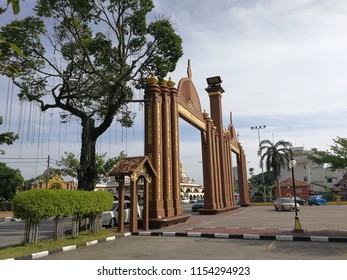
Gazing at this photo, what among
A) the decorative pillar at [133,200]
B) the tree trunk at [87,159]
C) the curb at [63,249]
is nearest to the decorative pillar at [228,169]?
the decorative pillar at [133,200]

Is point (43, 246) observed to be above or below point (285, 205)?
below

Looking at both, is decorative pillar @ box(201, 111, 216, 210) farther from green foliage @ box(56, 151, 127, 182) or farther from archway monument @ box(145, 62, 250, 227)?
green foliage @ box(56, 151, 127, 182)

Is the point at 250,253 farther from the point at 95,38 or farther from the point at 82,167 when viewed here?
the point at 95,38

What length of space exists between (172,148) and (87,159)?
517 cm

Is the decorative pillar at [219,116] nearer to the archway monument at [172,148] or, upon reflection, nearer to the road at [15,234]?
the archway monument at [172,148]

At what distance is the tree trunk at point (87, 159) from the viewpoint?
13.5 m

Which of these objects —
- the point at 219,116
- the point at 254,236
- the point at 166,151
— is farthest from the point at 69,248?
the point at 219,116

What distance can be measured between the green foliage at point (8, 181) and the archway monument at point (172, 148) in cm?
2853

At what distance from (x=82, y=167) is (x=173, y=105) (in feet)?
21.8

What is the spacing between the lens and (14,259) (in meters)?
7.47

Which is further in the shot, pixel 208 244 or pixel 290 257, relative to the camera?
pixel 208 244

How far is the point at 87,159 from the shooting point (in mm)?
13547

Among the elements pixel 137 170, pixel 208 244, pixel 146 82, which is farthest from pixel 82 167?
pixel 208 244

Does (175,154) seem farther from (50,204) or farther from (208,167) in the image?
(50,204)
